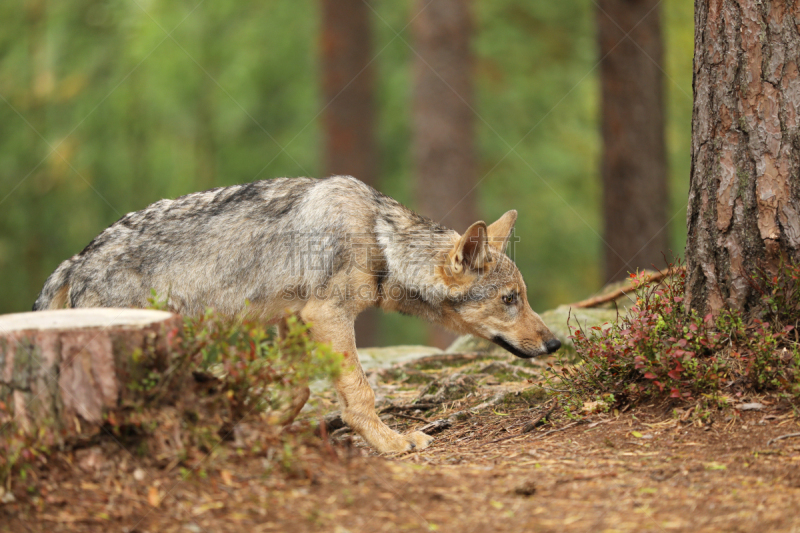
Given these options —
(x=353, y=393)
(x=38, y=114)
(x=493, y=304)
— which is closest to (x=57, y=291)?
(x=353, y=393)

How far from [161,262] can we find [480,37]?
14132 millimetres

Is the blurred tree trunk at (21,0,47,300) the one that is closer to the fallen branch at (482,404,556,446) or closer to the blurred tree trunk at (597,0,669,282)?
the blurred tree trunk at (597,0,669,282)

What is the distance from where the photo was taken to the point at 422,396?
6.66 meters

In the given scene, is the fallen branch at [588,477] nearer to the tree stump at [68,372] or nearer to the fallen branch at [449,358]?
the tree stump at [68,372]

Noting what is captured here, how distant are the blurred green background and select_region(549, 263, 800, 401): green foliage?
531 inches

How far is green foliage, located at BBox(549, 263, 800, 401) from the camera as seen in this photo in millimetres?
4637

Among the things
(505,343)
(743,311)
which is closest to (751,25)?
(743,311)

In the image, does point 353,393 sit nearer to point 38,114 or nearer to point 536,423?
point 536,423

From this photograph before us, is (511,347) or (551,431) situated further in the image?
(511,347)

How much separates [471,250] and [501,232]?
2.39 feet

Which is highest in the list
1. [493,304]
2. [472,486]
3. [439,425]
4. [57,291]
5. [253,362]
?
[57,291]

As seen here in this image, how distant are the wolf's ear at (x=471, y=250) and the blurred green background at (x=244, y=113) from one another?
12601 mm

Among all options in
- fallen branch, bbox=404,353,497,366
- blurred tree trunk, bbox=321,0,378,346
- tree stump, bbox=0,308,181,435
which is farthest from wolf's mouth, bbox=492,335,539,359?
blurred tree trunk, bbox=321,0,378,346

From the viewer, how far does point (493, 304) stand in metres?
6.14
